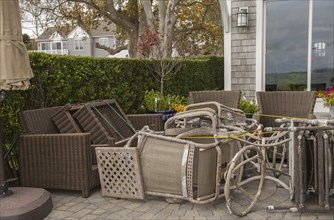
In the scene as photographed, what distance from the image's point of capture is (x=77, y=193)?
3.67 meters

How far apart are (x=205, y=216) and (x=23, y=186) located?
1960 millimetres

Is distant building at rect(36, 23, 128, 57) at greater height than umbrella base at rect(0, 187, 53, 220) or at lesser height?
greater

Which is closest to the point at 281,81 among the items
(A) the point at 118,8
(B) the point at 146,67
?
(B) the point at 146,67

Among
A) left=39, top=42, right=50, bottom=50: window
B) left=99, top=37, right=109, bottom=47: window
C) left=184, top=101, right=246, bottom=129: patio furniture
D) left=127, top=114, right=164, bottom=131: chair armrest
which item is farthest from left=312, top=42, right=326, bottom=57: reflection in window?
left=39, top=42, right=50, bottom=50: window

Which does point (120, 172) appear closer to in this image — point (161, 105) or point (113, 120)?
point (113, 120)

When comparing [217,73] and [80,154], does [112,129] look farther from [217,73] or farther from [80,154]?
[217,73]

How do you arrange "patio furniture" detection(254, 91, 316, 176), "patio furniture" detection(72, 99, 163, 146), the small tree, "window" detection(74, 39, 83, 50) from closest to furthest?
1. "patio furniture" detection(72, 99, 163, 146)
2. "patio furniture" detection(254, 91, 316, 176)
3. the small tree
4. "window" detection(74, 39, 83, 50)

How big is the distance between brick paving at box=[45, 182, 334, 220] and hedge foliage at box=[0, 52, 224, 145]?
1.17 m

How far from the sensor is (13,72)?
2.84 meters

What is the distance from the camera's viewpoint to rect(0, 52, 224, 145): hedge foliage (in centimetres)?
387

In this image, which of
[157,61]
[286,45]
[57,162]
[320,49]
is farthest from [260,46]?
[57,162]

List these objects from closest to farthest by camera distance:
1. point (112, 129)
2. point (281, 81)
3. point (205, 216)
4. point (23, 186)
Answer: point (205, 216) < point (23, 186) < point (112, 129) < point (281, 81)

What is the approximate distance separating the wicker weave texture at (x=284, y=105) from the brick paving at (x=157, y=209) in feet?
4.25

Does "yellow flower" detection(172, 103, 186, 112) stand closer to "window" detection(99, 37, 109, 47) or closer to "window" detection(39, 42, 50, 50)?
"window" detection(99, 37, 109, 47)
